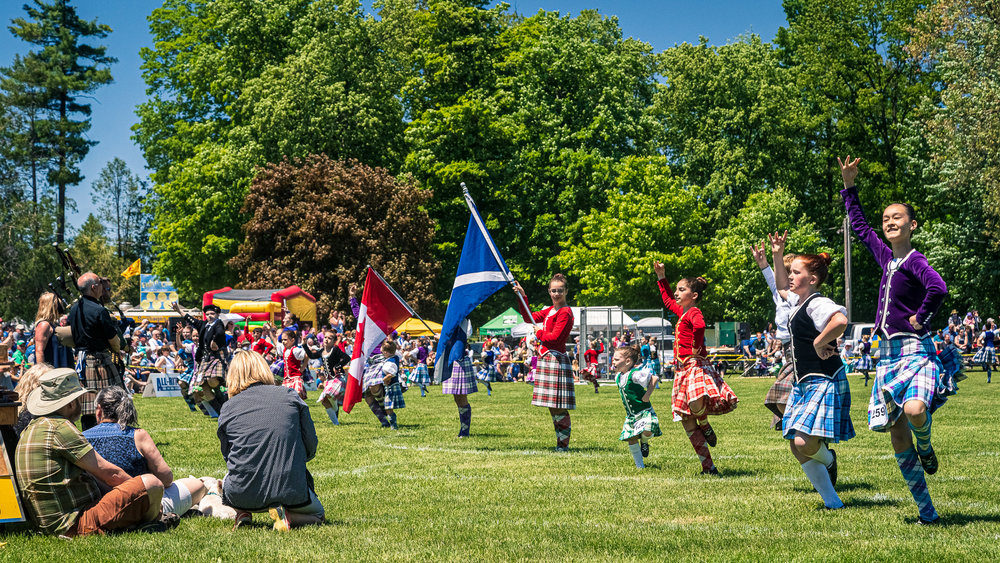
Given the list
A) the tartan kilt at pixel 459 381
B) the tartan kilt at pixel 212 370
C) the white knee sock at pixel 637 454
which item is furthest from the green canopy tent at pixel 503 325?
the white knee sock at pixel 637 454

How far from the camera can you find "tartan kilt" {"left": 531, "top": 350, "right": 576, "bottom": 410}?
12.7 meters

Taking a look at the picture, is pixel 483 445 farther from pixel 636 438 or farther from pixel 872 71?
pixel 872 71

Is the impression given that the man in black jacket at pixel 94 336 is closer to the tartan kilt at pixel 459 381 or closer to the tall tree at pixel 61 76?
the tartan kilt at pixel 459 381

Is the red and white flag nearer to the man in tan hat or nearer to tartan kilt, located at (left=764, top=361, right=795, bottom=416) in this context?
tartan kilt, located at (left=764, top=361, right=795, bottom=416)

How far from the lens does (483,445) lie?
45.9 feet

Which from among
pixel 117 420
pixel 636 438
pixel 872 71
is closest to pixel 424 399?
pixel 636 438

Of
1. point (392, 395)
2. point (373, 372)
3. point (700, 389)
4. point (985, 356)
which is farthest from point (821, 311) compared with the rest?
point (985, 356)

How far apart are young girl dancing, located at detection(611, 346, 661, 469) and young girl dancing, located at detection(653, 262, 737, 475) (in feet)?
1.33

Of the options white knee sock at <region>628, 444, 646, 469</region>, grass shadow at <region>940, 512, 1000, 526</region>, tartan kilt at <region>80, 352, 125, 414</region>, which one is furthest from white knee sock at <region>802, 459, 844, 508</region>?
tartan kilt at <region>80, 352, 125, 414</region>

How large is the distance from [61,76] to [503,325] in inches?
1416

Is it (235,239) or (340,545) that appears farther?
(235,239)

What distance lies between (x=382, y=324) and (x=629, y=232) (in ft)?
109

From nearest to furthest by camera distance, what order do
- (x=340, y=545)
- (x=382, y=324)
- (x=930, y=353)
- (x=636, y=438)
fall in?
(x=340, y=545) < (x=930, y=353) < (x=636, y=438) < (x=382, y=324)

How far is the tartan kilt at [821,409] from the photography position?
7.63 m
